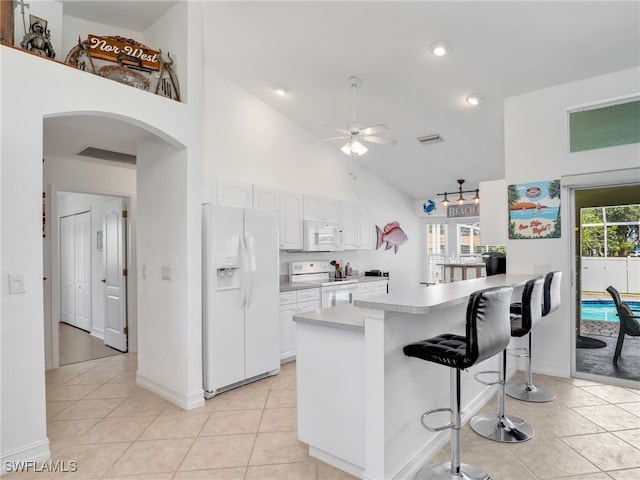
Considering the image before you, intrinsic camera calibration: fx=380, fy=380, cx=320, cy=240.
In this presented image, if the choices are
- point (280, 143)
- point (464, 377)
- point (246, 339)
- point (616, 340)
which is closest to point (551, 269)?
point (616, 340)

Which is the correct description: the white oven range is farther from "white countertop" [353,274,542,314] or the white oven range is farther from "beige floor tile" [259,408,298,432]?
"white countertop" [353,274,542,314]

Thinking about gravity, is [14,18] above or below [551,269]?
above

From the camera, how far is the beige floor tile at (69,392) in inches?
134

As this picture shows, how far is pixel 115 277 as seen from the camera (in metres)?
5.06

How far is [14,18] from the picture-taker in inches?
102

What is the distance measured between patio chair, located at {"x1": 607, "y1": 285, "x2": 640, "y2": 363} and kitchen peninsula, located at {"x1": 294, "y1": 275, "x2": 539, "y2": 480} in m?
2.23

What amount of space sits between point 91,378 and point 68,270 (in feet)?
12.0

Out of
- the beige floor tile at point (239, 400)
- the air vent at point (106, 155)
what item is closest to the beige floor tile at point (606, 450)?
the beige floor tile at point (239, 400)

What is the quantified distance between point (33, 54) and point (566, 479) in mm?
4090

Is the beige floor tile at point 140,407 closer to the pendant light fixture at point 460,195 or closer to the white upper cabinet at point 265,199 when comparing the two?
the white upper cabinet at point 265,199

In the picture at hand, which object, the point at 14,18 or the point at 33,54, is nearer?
the point at 33,54

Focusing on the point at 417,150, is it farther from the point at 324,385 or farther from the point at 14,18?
the point at 14,18

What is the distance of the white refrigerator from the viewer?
11.2 ft

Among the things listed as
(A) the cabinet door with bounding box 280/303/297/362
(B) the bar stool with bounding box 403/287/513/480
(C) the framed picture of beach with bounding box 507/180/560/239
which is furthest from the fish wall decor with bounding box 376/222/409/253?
(B) the bar stool with bounding box 403/287/513/480
